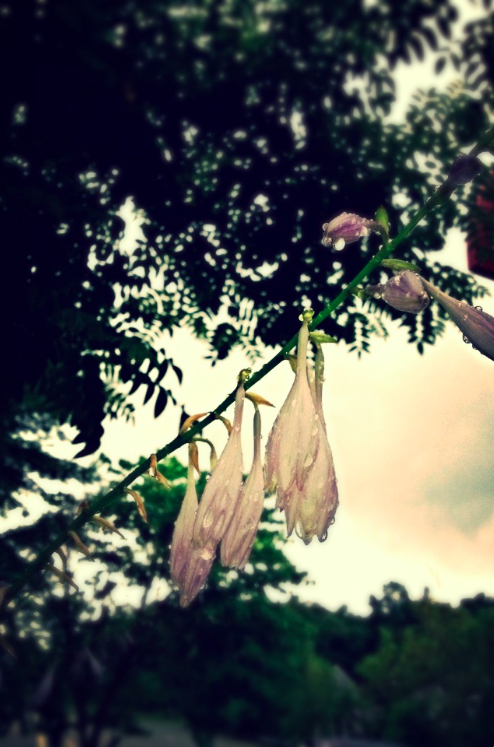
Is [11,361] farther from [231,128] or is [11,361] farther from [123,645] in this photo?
[123,645]

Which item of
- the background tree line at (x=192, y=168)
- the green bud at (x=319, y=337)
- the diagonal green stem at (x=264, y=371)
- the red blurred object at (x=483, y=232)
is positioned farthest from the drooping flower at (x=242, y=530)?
the red blurred object at (x=483, y=232)

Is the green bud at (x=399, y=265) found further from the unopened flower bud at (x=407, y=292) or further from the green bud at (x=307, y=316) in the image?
the green bud at (x=307, y=316)

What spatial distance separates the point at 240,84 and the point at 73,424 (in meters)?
2.64

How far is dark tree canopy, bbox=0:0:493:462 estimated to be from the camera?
2938mm

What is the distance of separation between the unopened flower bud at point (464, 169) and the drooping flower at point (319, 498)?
43 centimetres

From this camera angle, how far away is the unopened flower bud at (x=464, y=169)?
922mm

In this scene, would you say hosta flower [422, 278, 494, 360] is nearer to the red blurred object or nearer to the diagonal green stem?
the diagonal green stem

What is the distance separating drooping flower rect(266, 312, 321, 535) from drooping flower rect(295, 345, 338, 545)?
0.03 feet

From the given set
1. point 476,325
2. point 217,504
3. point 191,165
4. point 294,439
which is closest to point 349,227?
point 476,325

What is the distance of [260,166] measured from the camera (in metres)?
4.42

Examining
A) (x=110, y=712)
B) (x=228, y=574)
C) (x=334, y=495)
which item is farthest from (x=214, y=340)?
(x=110, y=712)

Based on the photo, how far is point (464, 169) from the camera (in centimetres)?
93

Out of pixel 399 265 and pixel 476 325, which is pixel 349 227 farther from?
pixel 476 325

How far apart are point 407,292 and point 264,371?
0.25 metres
